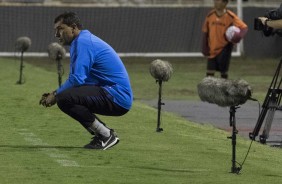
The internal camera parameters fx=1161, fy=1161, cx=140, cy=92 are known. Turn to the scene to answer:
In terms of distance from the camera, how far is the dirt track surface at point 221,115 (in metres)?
17.6

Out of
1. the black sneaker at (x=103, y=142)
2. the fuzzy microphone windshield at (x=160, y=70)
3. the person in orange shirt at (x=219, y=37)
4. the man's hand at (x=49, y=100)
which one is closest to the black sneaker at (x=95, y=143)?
the black sneaker at (x=103, y=142)

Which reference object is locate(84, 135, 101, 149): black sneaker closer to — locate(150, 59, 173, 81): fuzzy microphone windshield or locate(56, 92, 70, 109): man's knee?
locate(56, 92, 70, 109): man's knee

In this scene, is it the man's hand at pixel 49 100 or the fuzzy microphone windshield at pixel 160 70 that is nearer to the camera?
the man's hand at pixel 49 100

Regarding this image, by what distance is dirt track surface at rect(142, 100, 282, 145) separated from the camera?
57.8ft

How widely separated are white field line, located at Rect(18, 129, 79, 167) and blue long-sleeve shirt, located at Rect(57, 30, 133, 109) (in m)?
0.71

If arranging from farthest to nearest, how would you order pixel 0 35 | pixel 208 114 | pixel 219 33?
1. pixel 0 35
2. pixel 219 33
3. pixel 208 114

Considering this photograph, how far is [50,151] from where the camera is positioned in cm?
1336

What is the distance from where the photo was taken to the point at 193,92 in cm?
2573

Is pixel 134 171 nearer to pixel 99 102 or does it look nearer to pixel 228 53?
pixel 99 102

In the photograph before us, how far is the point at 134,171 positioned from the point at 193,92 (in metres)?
14.0

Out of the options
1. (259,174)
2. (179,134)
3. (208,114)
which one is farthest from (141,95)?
(259,174)

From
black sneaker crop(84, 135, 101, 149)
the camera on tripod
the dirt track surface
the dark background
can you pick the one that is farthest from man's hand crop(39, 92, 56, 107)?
the dark background

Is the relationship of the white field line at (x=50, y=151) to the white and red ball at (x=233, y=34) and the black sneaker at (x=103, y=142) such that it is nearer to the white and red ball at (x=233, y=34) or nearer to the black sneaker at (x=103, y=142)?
the black sneaker at (x=103, y=142)

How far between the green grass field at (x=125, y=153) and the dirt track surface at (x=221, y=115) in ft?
1.54
